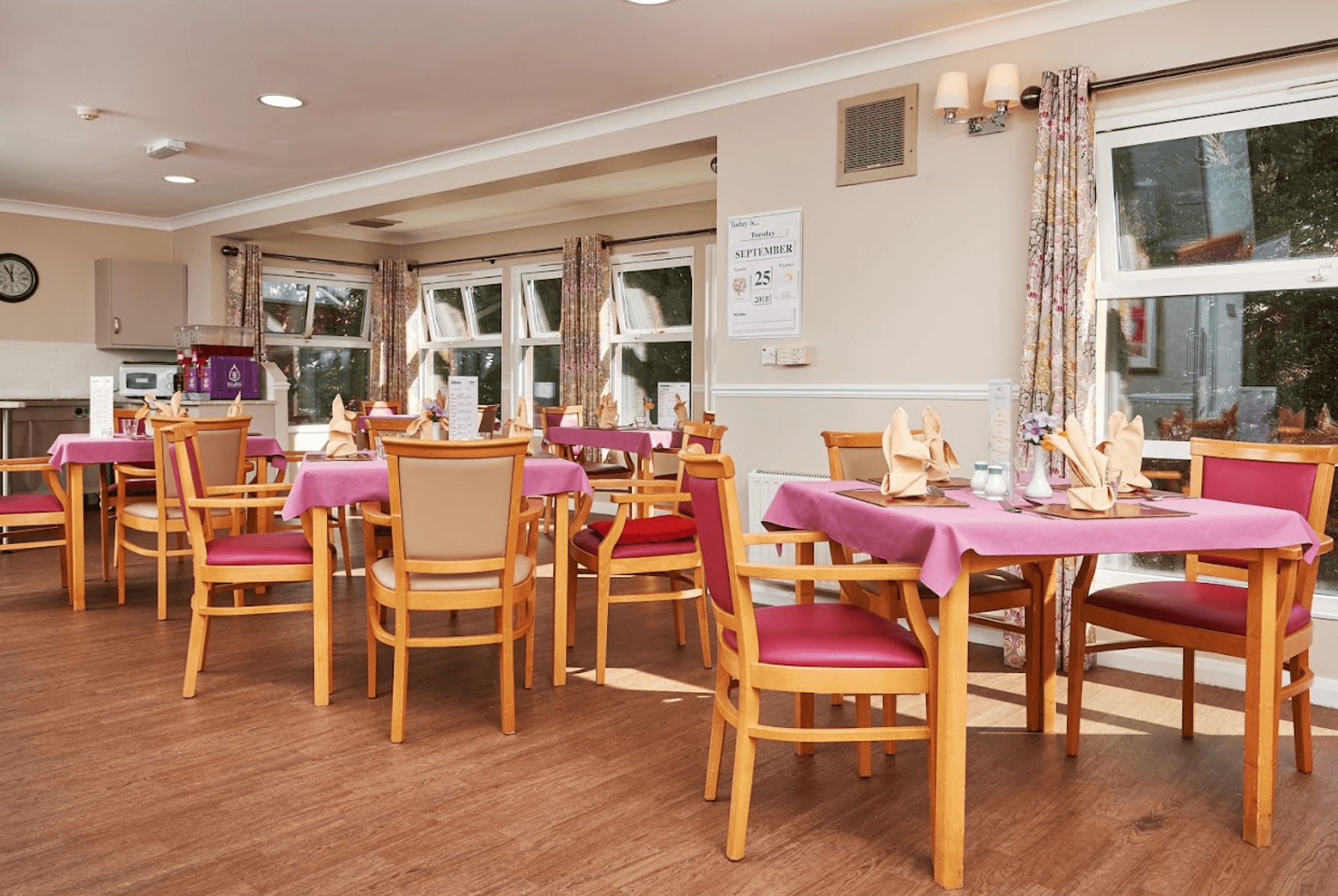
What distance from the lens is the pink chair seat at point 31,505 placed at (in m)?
5.12

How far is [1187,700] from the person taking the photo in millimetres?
3297

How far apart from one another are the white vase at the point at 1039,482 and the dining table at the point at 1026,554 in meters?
0.07

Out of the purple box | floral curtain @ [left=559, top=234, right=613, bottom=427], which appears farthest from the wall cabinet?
floral curtain @ [left=559, top=234, right=613, bottom=427]

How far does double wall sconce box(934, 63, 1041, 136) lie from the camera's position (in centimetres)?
428

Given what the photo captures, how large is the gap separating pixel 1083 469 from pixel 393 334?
30.6 feet

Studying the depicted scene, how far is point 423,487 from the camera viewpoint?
3170mm

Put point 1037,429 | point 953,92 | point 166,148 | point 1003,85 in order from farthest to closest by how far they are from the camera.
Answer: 1. point 166,148
2. point 953,92
3. point 1003,85
4. point 1037,429

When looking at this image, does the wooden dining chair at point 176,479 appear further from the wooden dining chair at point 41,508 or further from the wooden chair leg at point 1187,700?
the wooden chair leg at point 1187,700

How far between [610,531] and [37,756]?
1.96 m

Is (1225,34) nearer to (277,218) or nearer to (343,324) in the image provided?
(277,218)

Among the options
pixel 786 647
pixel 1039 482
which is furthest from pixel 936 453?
pixel 786 647

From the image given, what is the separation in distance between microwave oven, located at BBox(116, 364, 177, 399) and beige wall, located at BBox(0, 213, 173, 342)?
645mm

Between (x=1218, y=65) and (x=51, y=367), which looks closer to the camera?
(x=1218, y=65)

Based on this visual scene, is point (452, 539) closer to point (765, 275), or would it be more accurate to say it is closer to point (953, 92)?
point (765, 275)
